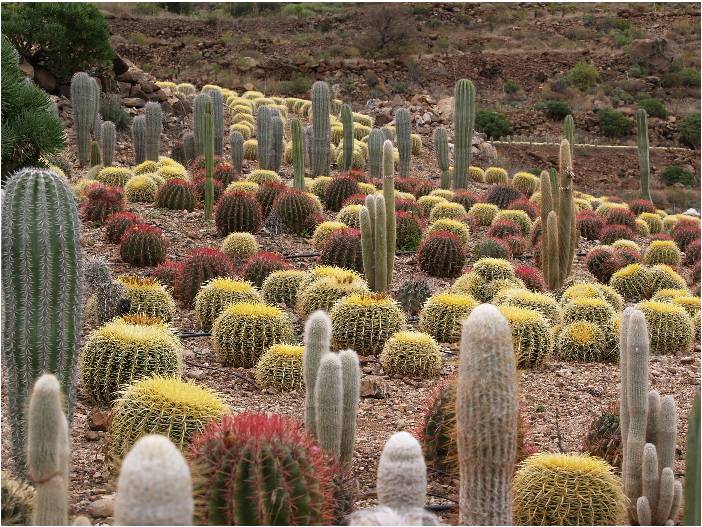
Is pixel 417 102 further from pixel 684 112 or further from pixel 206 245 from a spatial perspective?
pixel 206 245

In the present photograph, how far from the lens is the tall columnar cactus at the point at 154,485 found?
236 centimetres

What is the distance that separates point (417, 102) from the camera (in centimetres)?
3030

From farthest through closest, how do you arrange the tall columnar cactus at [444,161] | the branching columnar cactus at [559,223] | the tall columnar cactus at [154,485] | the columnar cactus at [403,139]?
the columnar cactus at [403,139]
the tall columnar cactus at [444,161]
the branching columnar cactus at [559,223]
the tall columnar cactus at [154,485]

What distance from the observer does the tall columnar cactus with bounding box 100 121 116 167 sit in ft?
53.8

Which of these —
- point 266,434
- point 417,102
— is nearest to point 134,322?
point 266,434

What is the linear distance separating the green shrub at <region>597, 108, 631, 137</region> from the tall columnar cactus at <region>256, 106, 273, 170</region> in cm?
2433

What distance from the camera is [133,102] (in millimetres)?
21938

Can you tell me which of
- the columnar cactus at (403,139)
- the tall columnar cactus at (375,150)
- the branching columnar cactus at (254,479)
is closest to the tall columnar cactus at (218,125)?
the tall columnar cactus at (375,150)

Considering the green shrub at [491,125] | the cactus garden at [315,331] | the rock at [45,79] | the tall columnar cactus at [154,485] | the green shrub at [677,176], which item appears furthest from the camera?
the green shrub at [491,125]

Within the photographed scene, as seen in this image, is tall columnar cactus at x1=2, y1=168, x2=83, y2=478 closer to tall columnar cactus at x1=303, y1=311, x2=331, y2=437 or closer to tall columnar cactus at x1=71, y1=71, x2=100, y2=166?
tall columnar cactus at x1=303, y1=311, x2=331, y2=437

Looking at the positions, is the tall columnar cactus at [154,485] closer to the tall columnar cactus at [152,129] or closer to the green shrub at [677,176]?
the tall columnar cactus at [152,129]

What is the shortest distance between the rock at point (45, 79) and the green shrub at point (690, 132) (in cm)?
2621

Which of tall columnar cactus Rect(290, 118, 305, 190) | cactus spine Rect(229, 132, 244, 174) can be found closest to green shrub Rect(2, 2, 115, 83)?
cactus spine Rect(229, 132, 244, 174)

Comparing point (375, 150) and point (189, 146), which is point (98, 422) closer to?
point (375, 150)
